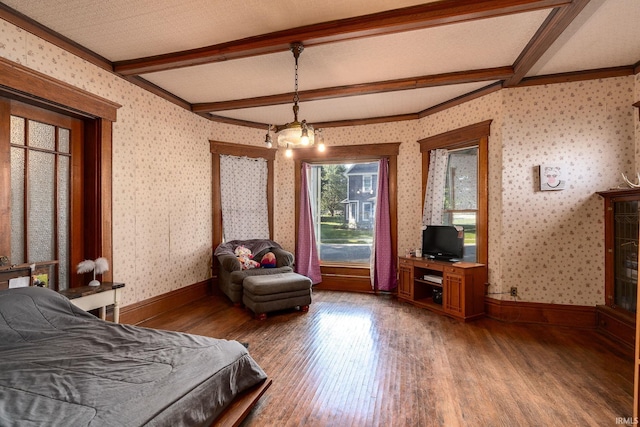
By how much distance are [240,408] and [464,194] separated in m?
3.94

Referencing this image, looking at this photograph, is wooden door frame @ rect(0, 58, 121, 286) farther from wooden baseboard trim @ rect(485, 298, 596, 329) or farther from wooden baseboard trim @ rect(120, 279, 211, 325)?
wooden baseboard trim @ rect(485, 298, 596, 329)

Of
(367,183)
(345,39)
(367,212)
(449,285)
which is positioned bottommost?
(449,285)

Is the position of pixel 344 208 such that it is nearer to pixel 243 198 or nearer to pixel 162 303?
pixel 243 198

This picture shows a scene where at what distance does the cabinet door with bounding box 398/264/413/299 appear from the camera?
459cm

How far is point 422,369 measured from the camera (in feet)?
8.55

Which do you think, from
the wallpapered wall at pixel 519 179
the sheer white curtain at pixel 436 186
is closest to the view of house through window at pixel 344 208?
the sheer white curtain at pixel 436 186

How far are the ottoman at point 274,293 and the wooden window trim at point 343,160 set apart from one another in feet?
4.27

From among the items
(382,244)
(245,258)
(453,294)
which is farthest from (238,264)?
(453,294)

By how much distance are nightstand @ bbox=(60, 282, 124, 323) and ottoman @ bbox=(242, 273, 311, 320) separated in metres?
1.43

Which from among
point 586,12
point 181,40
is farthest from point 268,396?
point 586,12

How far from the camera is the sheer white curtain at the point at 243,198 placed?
519cm

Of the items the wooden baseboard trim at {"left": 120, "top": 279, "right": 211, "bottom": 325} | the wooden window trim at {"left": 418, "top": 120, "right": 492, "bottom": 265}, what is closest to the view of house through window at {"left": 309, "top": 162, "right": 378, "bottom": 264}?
the wooden window trim at {"left": 418, "top": 120, "right": 492, "bottom": 265}

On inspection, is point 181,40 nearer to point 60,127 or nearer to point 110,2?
point 110,2

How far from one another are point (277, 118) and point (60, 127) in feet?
9.68
